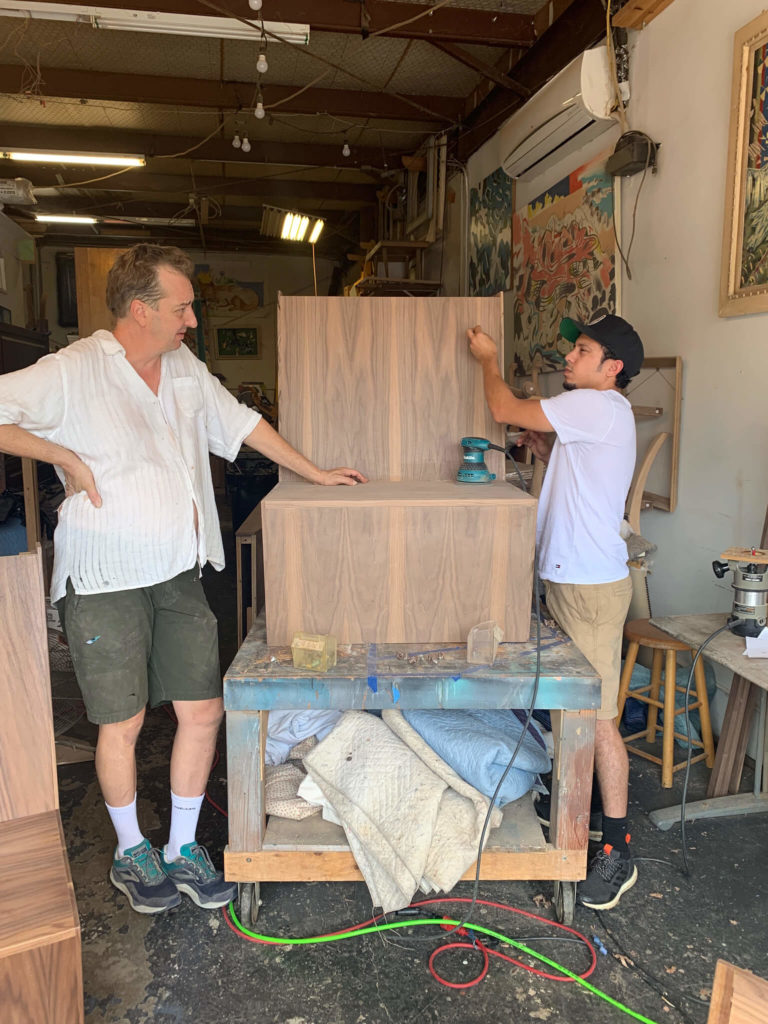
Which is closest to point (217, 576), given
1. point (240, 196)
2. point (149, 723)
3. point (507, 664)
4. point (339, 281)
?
point (149, 723)

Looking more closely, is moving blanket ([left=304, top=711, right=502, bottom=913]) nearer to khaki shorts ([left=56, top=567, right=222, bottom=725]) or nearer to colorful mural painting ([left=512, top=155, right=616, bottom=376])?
khaki shorts ([left=56, top=567, right=222, bottom=725])

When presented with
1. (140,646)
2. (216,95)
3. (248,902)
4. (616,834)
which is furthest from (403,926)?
(216,95)

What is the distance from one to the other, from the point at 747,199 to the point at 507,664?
181cm

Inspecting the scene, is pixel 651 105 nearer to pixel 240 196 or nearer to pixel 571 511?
pixel 571 511

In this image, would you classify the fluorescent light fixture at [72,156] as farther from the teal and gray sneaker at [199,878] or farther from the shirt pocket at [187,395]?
the teal and gray sneaker at [199,878]

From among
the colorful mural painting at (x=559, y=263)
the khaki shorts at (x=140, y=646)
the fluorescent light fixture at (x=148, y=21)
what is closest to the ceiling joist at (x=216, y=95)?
the colorful mural painting at (x=559, y=263)

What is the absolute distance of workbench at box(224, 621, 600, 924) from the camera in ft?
5.58

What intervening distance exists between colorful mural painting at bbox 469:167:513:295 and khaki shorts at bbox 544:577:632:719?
290 cm

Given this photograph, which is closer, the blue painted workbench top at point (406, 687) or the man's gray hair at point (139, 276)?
the blue painted workbench top at point (406, 687)

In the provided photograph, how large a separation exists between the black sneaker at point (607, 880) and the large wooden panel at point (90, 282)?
2447mm

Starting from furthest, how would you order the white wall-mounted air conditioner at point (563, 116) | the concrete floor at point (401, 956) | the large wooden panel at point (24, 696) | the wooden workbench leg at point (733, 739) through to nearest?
the white wall-mounted air conditioner at point (563, 116), the wooden workbench leg at point (733, 739), the concrete floor at point (401, 956), the large wooden panel at point (24, 696)

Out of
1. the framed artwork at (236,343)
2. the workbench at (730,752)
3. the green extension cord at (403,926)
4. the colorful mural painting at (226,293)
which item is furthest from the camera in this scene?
the framed artwork at (236,343)

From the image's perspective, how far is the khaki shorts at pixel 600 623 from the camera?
202cm

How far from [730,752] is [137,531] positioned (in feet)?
6.53
